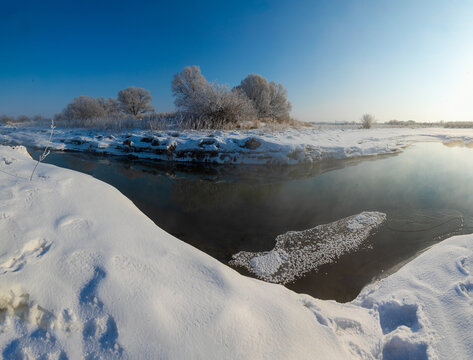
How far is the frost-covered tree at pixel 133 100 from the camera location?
26719mm

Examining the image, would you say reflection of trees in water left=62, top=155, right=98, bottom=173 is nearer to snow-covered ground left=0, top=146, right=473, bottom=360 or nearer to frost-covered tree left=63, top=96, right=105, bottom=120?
snow-covered ground left=0, top=146, right=473, bottom=360

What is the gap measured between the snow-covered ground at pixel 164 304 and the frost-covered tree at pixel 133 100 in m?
29.3

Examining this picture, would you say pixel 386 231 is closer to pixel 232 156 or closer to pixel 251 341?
pixel 251 341

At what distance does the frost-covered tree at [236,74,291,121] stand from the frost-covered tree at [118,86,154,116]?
1565 cm

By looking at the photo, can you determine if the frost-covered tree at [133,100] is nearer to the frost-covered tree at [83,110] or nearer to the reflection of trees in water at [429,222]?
the frost-covered tree at [83,110]

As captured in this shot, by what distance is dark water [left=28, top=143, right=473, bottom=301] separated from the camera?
229 cm

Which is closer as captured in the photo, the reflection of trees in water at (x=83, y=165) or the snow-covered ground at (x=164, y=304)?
the snow-covered ground at (x=164, y=304)

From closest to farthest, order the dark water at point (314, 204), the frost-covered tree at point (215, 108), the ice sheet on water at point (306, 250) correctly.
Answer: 1. the ice sheet on water at point (306, 250)
2. the dark water at point (314, 204)
3. the frost-covered tree at point (215, 108)

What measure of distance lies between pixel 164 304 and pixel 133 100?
31.2 m

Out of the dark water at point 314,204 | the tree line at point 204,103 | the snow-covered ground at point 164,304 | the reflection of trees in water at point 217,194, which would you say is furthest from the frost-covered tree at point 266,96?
the snow-covered ground at point 164,304

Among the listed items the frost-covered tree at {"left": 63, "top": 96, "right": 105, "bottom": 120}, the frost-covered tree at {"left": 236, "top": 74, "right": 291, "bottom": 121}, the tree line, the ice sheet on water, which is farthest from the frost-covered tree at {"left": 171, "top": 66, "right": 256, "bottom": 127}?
the frost-covered tree at {"left": 63, "top": 96, "right": 105, "bottom": 120}

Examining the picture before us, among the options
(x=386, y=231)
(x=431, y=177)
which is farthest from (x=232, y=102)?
(x=386, y=231)

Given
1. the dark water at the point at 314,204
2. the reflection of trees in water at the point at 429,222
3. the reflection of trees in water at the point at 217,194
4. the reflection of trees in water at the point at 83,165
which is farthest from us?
the reflection of trees in water at the point at 83,165

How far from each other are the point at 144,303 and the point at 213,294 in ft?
1.26
